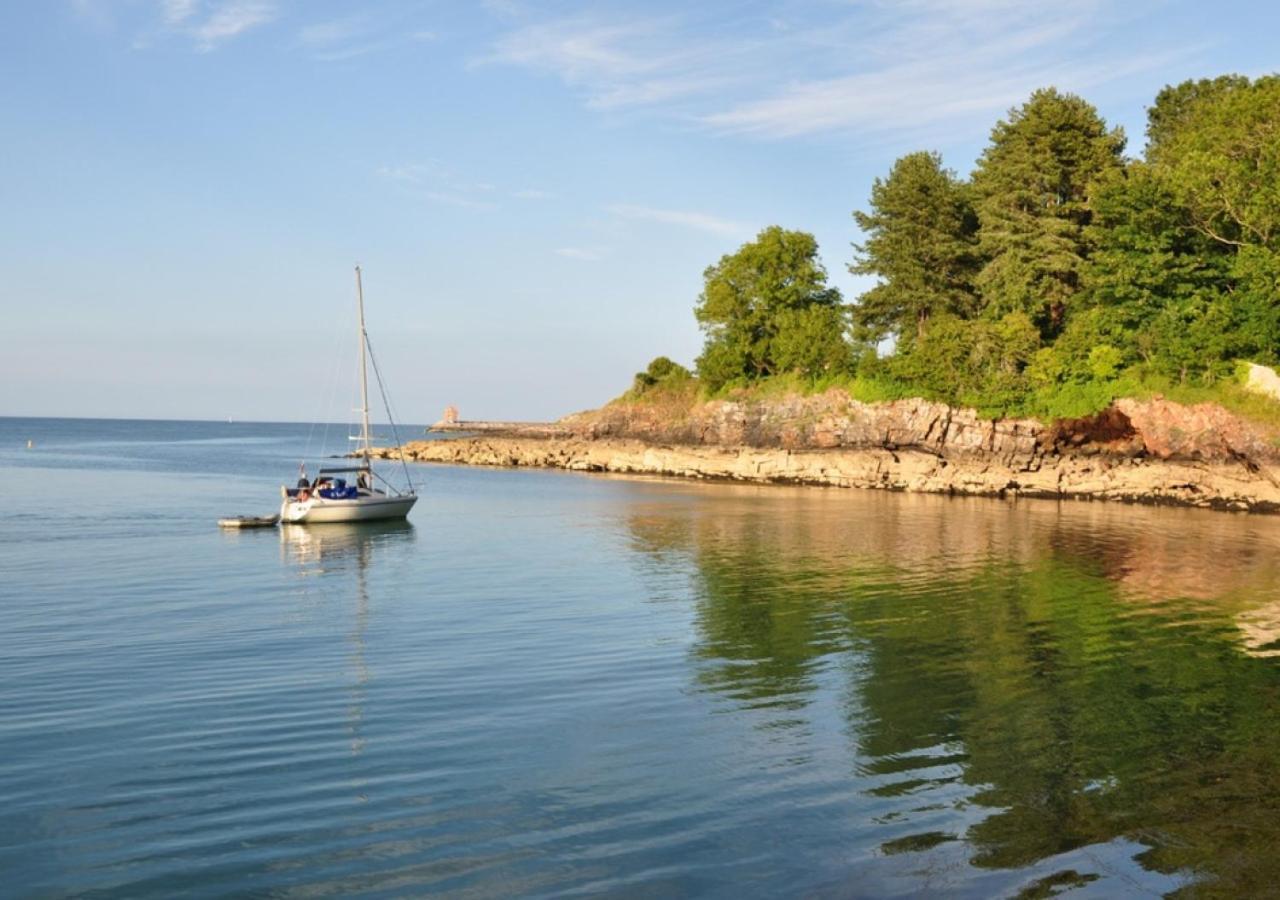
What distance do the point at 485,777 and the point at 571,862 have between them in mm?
2713

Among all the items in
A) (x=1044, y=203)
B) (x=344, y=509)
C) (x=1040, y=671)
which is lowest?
(x=1040, y=671)

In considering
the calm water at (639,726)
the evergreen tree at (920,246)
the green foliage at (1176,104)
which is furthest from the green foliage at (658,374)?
the calm water at (639,726)

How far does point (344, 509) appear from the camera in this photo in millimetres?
45781

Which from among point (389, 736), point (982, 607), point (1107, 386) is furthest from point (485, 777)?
point (1107, 386)

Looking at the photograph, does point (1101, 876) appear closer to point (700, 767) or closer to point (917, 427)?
point (700, 767)

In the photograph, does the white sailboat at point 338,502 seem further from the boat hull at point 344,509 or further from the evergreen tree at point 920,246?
the evergreen tree at point 920,246

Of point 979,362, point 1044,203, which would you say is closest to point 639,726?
point 979,362

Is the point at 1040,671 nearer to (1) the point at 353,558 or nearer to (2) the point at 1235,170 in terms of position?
(1) the point at 353,558

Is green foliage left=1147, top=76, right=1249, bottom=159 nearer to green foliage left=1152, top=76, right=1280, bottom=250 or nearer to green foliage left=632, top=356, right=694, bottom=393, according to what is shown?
green foliage left=1152, top=76, right=1280, bottom=250

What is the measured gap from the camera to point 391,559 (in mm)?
34219

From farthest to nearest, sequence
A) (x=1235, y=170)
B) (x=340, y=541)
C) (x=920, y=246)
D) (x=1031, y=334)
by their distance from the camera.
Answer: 1. (x=920, y=246)
2. (x=1031, y=334)
3. (x=1235, y=170)
4. (x=340, y=541)

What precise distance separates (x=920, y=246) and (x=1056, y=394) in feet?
59.2

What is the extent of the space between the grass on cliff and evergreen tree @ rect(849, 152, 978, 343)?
6619 millimetres

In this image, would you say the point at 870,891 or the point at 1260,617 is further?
the point at 1260,617
